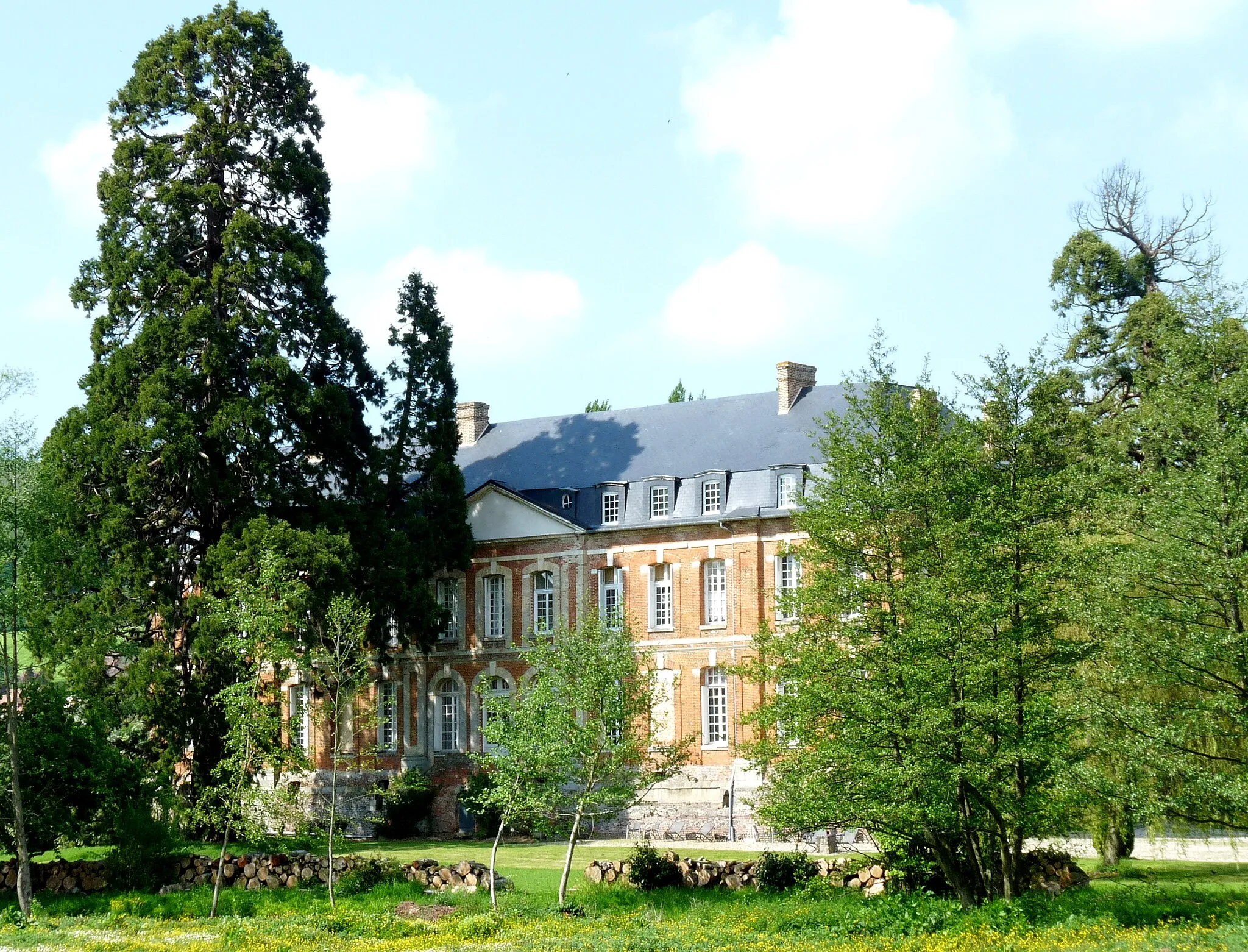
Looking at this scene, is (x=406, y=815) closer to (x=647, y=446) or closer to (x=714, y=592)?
(x=714, y=592)

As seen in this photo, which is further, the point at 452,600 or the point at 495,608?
the point at 452,600

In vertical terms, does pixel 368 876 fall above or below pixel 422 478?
below

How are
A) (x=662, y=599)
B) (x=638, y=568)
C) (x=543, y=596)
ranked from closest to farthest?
(x=662, y=599) < (x=638, y=568) < (x=543, y=596)

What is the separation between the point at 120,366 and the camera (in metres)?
32.8

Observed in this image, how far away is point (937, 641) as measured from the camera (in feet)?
63.5

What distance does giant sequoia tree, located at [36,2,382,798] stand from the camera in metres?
31.4

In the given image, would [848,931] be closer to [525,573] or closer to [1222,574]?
[1222,574]

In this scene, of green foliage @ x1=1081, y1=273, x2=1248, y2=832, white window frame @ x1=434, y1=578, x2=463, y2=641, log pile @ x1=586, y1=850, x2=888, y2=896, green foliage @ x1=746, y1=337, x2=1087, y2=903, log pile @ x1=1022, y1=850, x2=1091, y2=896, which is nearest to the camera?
green foliage @ x1=1081, y1=273, x2=1248, y2=832

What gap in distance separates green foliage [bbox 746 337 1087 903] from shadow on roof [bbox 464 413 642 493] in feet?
68.2

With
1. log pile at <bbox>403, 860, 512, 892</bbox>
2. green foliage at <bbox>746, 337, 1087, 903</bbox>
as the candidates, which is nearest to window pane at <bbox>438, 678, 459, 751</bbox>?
log pile at <bbox>403, 860, 512, 892</bbox>

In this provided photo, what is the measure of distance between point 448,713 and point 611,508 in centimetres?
780

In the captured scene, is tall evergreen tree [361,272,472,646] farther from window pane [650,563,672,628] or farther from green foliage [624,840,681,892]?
green foliage [624,840,681,892]

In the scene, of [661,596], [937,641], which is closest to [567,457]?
[661,596]

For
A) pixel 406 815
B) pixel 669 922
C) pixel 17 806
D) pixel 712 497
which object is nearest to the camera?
pixel 669 922
